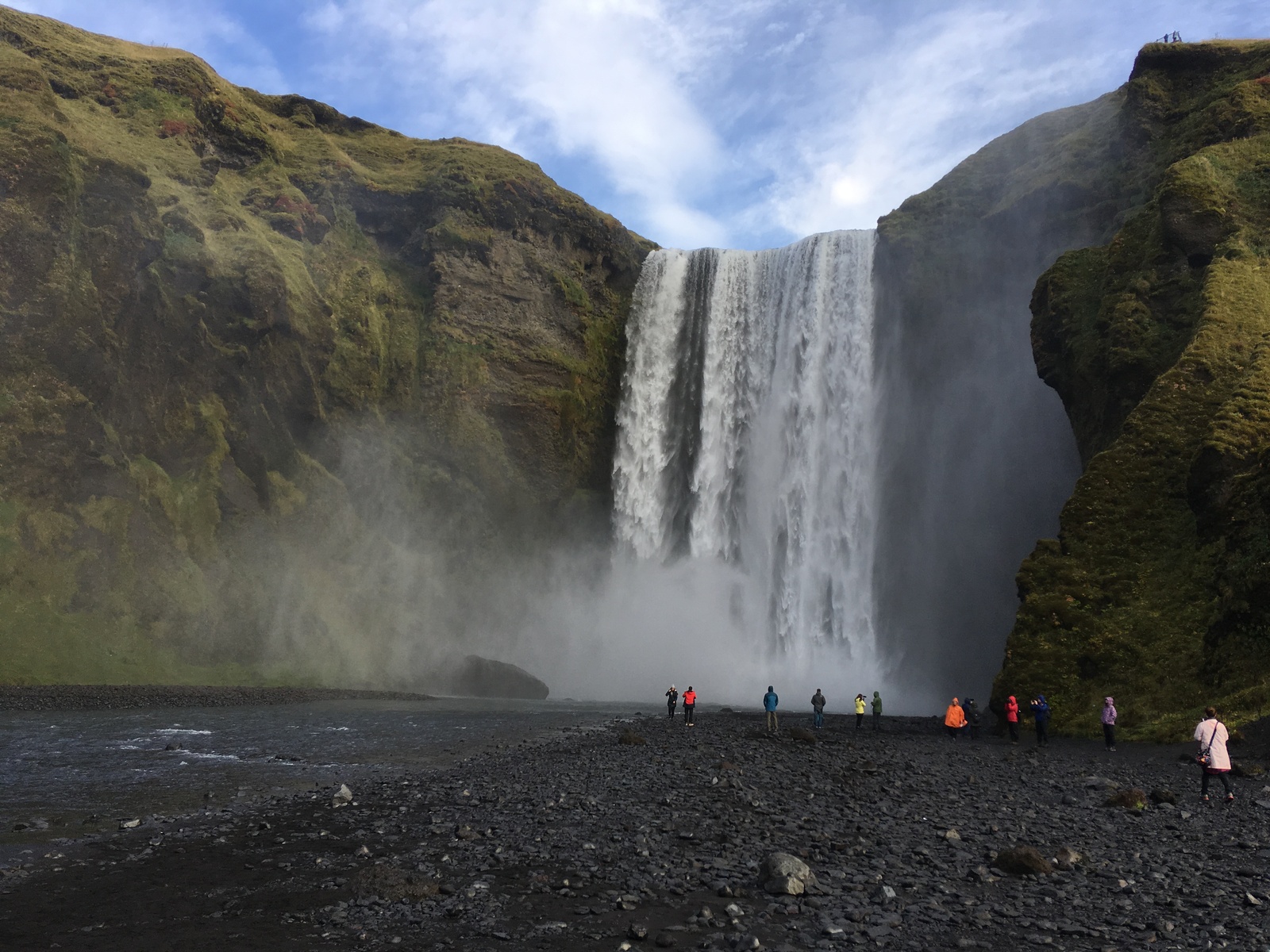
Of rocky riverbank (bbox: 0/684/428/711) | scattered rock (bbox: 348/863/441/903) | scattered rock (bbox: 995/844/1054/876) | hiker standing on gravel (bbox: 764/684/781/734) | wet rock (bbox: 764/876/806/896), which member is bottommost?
rocky riverbank (bbox: 0/684/428/711)

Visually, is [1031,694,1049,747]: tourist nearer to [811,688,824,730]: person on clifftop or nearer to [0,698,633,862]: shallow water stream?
[811,688,824,730]: person on clifftop

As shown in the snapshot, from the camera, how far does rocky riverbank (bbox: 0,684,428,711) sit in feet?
107

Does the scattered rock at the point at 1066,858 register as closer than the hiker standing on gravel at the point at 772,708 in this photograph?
Yes

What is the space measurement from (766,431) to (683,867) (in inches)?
1878

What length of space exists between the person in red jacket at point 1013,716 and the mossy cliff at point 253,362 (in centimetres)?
3743

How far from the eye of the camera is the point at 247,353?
52344 mm

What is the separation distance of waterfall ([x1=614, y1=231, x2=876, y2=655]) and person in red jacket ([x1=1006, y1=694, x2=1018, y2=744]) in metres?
24.7

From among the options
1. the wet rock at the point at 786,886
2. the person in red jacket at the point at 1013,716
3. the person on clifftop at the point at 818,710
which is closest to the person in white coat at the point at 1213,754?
the wet rock at the point at 786,886

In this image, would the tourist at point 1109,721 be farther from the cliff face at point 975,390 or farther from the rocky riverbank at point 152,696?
the rocky riverbank at point 152,696

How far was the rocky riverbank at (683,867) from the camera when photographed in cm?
830

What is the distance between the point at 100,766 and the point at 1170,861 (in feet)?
68.4

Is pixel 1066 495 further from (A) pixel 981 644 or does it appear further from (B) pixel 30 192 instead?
(B) pixel 30 192

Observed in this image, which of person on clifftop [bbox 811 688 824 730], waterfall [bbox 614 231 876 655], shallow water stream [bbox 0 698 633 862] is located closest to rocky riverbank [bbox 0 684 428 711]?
shallow water stream [bbox 0 698 633 862]

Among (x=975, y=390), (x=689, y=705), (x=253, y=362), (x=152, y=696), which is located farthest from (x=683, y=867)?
(x=253, y=362)
